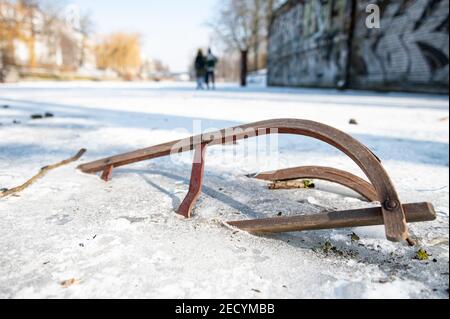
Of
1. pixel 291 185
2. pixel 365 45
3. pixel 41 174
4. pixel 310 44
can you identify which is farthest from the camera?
pixel 310 44

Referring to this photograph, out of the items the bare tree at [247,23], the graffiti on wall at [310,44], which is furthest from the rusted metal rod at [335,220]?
the bare tree at [247,23]

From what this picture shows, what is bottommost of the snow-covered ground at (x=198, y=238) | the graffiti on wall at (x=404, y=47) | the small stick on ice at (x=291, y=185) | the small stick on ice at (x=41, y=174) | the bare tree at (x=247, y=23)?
the snow-covered ground at (x=198, y=238)

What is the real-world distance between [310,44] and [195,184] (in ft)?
47.6

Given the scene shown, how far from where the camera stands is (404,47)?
31.9 ft

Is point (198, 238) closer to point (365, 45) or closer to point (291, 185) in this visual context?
point (291, 185)

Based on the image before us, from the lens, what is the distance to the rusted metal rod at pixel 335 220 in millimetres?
940

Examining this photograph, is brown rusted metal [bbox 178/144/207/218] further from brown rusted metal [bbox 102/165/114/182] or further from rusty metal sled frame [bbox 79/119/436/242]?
brown rusted metal [bbox 102/165/114/182]

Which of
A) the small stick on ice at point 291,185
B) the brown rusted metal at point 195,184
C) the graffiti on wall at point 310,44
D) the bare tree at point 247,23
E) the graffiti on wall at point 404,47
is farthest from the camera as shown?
the bare tree at point 247,23

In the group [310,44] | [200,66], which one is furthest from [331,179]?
[310,44]

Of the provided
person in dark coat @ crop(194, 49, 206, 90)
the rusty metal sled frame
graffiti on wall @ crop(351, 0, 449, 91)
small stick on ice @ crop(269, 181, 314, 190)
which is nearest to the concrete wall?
graffiti on wall @ crop(351, 0, 449, 91)

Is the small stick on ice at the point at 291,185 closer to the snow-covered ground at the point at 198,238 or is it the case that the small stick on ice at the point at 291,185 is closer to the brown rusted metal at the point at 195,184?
the snow-covered ground at the point at 198,238

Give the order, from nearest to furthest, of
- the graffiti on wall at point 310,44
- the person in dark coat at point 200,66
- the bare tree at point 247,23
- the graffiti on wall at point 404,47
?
1. the graffiti on wall at point 404,47
2. the graffiti on wall at point 310,44
3. the person in dark coat at point 200,66
4. the bare tree at point 247,23

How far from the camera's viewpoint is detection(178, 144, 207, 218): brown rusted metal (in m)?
1.53
